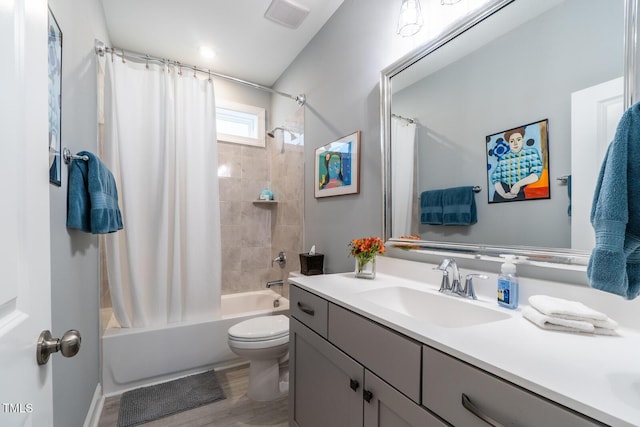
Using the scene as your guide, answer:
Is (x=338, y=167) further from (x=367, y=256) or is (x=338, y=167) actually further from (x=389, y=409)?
(x=389, y=409)

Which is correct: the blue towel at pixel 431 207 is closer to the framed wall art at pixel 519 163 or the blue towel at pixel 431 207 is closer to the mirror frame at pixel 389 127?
the mirror frame at pixel 389 127

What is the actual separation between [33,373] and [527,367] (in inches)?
36.4

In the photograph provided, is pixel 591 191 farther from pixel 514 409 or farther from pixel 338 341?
pixel 338 341

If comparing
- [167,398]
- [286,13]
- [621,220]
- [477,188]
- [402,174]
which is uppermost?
[286,13]

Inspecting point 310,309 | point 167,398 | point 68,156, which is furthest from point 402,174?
point 167,398

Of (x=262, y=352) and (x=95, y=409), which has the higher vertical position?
(x=262, y=352)

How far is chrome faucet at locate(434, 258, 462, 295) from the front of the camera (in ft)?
3.62

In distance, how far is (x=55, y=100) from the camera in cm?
100

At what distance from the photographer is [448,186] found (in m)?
1.26

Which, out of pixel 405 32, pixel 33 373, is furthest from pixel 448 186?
pixel 33 373

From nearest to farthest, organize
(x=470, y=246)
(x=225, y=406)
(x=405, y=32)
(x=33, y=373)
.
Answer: (x=33, y=373)
(x=470, y=246)
(x=405, y=32)
(x=225, y=406)

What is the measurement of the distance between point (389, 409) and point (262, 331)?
117 centimetres

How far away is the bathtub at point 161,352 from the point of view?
1.83 metres

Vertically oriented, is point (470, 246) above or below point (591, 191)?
below
